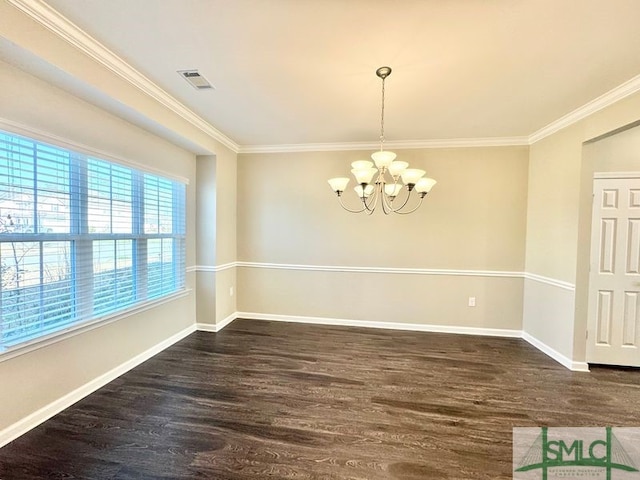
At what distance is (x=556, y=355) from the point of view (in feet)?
10.8

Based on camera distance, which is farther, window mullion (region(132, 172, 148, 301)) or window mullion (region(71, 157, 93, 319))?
window mullion (region(132, 172, 148, 301))

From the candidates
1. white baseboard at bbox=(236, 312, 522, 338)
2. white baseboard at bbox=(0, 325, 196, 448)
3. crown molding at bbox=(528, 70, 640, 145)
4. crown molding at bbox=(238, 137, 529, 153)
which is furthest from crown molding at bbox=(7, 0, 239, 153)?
crown molding at bbox=(528, 70, 640, 145)

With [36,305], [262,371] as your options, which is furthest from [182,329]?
[36,305]

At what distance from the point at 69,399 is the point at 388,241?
3.73m

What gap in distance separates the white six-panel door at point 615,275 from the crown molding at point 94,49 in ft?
14.1

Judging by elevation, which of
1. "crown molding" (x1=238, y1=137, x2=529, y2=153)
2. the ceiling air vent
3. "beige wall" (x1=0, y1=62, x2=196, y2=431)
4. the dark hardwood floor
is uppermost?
the ceiling air vent

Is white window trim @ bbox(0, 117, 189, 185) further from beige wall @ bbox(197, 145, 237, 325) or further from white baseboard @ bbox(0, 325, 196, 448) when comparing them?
white baseboard @ bbox(0, 325, 196, 448)

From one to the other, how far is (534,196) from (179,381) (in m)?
4.52

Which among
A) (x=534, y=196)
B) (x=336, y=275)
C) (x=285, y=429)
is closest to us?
A: (x=285, y=429)

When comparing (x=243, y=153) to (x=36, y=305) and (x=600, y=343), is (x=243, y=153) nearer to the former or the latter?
(x=36, y=305)

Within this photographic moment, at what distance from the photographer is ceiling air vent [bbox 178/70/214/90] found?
2.36m

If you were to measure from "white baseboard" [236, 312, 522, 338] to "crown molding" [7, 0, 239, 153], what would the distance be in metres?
2.94

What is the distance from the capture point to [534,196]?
12.3 ft

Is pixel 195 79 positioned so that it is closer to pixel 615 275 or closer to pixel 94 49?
pixel 94 49
